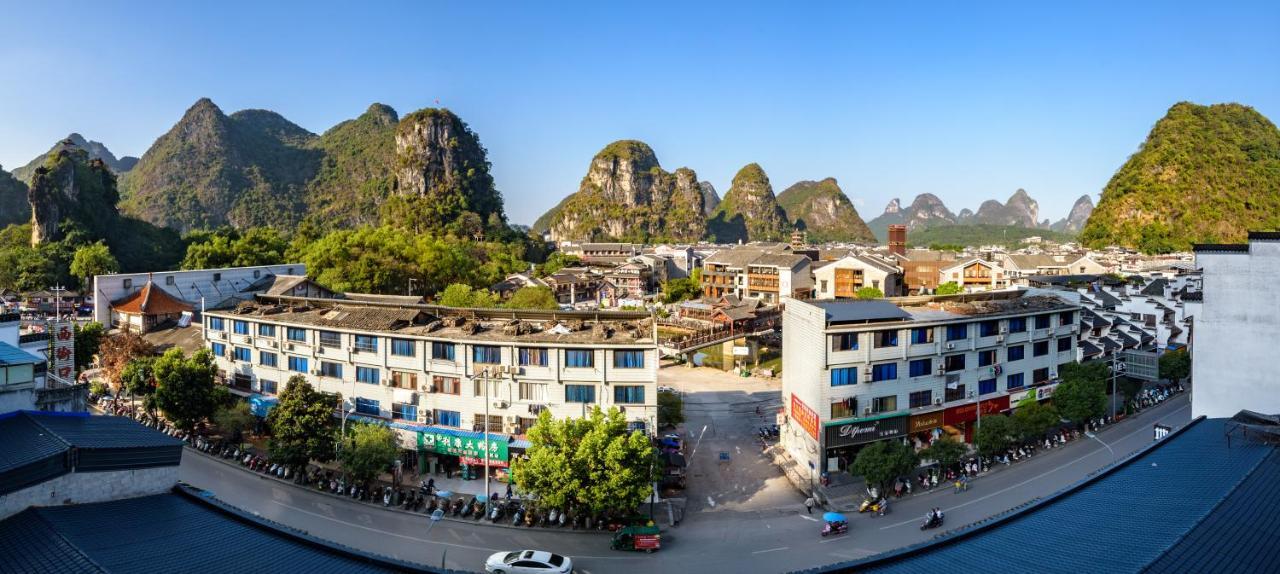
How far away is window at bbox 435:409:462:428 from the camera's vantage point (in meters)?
26.3

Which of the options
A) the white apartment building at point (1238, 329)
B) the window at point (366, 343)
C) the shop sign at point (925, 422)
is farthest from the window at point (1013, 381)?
the window at point (366, 343)

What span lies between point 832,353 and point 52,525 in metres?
22.3

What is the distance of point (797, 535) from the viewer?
21.5 meters

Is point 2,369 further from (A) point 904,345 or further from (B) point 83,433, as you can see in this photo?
(A) point 904,345

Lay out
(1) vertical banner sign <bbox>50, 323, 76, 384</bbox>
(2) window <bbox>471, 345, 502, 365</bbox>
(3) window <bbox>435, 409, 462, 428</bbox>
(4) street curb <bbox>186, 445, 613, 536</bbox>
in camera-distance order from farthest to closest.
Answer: (1) vertical banner sign <bbox>50, 323, 76, 384</bbox> < (3) window <bbox>435, 409, 462, 428</bbox> < (2) window <bbox>471, 345, 502, 365</bbox> < (4) street curb <bbox>186, 445, 613, 536</bbox>

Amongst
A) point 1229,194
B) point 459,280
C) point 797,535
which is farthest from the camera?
point 1229,194

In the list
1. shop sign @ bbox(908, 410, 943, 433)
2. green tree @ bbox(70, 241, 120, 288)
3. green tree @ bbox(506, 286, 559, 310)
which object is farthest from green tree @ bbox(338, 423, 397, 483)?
green tree @ bbox(70, 241, 120, 288)

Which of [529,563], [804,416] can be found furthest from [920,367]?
[529,563]

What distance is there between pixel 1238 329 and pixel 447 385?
2551cm

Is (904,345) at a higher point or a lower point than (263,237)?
lower

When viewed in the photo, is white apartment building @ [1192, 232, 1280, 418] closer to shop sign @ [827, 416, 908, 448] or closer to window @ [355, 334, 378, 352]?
shop sign @ [827, 416, 908, 448]

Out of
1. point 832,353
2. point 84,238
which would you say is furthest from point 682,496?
point 84,238

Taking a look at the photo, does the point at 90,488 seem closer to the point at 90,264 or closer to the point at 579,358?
the point at 579,358

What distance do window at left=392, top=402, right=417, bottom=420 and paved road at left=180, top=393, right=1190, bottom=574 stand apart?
4.10 metres
